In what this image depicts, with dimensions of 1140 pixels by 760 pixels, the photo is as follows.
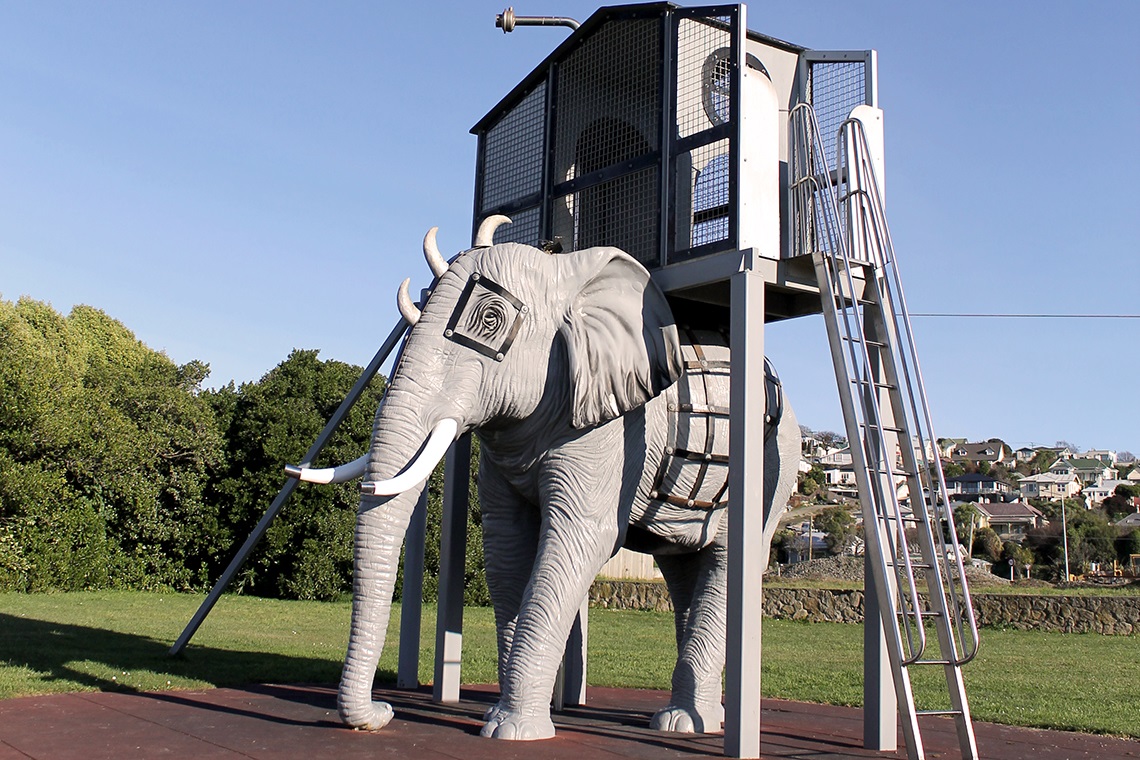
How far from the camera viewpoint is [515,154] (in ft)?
30.7

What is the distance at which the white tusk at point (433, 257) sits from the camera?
7.11 meters

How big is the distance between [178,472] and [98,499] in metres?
1.84

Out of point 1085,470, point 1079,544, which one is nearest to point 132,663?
point 1079,544

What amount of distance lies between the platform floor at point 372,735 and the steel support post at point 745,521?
1.15 feet

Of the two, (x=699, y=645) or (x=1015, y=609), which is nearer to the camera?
(x=699, y=645)

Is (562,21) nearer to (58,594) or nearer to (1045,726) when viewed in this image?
(1045,726)

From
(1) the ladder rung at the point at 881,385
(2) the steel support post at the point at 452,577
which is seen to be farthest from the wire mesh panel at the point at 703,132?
(2) the steel support post at the point at 452,577

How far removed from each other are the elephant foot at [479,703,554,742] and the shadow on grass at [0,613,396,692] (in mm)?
3469

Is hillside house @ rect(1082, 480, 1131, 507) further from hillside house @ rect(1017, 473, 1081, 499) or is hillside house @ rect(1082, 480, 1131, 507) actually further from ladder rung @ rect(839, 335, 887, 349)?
ladder rung @ rect(839, 335, 887, 349)

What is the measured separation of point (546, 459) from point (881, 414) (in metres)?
2.19

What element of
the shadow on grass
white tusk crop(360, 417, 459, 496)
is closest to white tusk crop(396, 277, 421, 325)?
white tusk crop(360, 417, 459, 496)

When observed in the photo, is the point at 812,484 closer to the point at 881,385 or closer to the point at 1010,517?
the point at 1010,517

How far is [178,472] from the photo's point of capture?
24266mm

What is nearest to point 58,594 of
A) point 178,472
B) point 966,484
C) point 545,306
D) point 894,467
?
point 178,472
